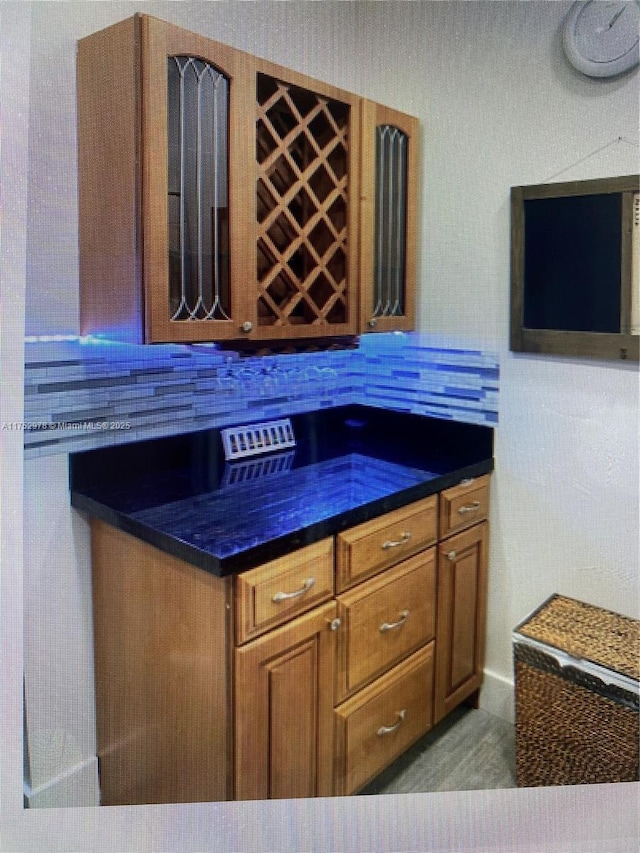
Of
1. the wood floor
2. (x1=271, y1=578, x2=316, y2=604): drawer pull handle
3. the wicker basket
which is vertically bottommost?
the wood floor

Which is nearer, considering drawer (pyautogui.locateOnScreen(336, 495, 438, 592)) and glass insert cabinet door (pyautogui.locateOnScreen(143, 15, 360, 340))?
glass insert cabinet door (pyautogui.locateOnScreen(143, 15, 360, 340))

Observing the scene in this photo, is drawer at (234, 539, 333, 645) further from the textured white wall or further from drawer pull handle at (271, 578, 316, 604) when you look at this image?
the textured white wall

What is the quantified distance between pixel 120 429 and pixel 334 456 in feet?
1.32

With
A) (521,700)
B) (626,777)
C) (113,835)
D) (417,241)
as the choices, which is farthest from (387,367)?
(113,835)

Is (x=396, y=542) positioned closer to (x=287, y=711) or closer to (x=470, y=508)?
(x=470, y=508)

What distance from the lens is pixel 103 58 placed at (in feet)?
2.58

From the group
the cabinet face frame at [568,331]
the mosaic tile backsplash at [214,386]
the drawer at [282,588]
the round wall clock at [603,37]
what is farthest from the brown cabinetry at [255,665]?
the round wall clock at [603,37]

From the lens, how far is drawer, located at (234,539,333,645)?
2.75 feet

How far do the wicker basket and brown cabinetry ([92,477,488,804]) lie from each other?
0.68ft

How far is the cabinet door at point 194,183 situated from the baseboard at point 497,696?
0.80 metres

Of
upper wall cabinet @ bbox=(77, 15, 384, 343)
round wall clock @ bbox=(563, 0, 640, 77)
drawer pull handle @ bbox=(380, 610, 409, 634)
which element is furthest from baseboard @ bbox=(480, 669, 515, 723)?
round wall clock @ bbox=(563, 0, 640, 77)

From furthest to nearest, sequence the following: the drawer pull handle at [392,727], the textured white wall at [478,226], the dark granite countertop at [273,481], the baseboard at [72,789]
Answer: the drawer pull handle at [392,727] < the dark granite countertop at [273,481] < the textured white wall at [478,226] < the baseboard at [72,789]

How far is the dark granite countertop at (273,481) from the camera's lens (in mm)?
872

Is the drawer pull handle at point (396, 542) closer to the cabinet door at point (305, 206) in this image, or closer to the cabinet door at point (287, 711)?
the cabinet door at point (287, 711)
